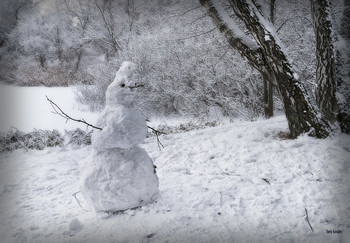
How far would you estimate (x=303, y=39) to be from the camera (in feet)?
25.4

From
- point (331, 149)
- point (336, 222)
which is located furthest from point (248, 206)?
point (331, 149)

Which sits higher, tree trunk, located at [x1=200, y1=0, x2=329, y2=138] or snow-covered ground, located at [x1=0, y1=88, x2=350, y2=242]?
tree trunk, located at [x1=200, y1=0, x2=329, y2=138]

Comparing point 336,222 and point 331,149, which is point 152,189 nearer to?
point 336,222

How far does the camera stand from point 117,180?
2336mm

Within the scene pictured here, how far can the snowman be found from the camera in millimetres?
2293

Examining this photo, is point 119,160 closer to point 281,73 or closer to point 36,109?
point 281,73

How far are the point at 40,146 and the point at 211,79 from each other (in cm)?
537

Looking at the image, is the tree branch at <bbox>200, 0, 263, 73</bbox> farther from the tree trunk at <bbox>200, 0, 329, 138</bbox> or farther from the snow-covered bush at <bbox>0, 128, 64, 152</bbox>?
the snow-covered bush at <bbox>0, 128, 64, 152</bbox>

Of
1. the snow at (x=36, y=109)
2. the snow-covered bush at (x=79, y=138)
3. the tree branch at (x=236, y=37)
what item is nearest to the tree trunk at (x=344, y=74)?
the tree branch at (x=236, y=37)

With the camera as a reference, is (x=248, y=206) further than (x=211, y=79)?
No

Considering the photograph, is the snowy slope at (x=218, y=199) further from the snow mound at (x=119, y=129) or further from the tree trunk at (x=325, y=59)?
the snow mound at (x=119, y=129)

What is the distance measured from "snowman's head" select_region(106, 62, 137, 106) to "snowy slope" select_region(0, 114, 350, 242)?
1.02 metres

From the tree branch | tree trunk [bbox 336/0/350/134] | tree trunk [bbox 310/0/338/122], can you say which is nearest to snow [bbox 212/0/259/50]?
the tree branch

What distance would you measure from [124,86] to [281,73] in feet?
7.23
